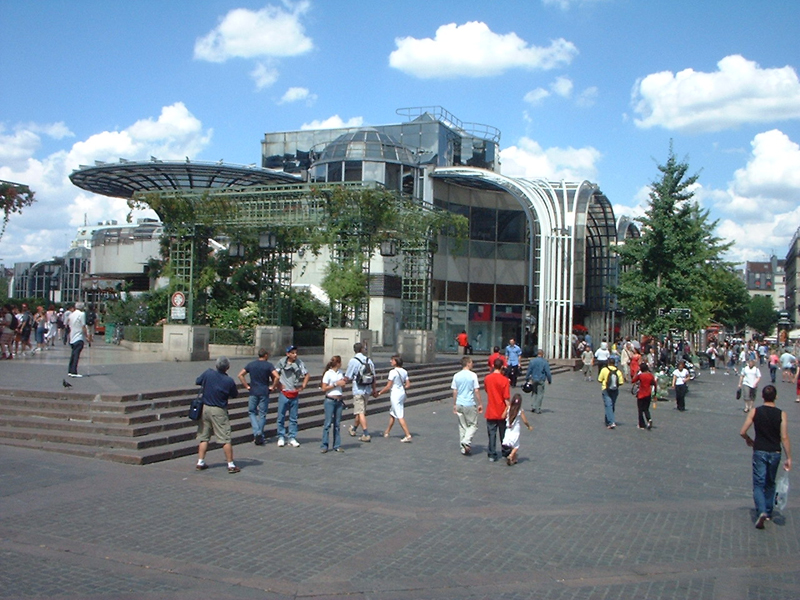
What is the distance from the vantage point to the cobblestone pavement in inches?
255

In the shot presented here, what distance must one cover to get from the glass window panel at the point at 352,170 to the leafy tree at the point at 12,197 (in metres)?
20.8

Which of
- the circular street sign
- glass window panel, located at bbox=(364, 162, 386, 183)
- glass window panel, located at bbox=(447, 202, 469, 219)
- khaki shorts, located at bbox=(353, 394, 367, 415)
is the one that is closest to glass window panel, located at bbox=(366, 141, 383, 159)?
glass window panel, located at bbox=(364, 162, 386, 183)

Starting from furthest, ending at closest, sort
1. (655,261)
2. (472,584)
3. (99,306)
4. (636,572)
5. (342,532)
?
(99,306), (655,261), (342,532), (636,572), (472,584)

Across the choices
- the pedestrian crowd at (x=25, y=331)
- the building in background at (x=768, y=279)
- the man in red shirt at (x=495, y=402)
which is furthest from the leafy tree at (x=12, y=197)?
the building in background at (x=768, y=279)

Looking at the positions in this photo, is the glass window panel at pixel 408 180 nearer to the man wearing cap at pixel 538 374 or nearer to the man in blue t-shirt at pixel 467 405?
the man wearing cap at pixel 538 374

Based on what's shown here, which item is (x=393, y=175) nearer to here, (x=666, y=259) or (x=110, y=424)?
(x=666, y=259)

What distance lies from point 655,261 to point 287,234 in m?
14.8

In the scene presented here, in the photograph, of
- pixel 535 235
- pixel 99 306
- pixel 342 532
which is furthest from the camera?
pixel 99 306

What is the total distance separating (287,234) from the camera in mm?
26250

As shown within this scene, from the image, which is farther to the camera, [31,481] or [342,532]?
[31,481]

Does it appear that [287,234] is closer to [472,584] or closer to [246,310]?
[246,310]

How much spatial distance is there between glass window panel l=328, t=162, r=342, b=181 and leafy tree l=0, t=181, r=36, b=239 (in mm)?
20909

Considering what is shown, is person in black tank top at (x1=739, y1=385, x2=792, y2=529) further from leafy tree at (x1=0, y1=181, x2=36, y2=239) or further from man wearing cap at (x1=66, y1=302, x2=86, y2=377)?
leafy tree at (x1=0, y1=181, x2=36, y2=239)

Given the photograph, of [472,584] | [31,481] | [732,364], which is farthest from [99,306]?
[472,584]
